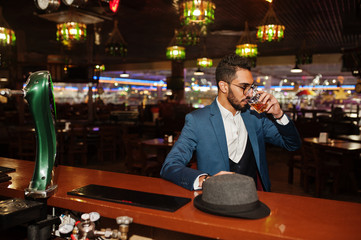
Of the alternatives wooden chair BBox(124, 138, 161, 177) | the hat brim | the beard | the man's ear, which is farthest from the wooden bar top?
wooden chair BBox(124, 138, 161, 177)

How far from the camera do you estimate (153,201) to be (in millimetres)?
1454

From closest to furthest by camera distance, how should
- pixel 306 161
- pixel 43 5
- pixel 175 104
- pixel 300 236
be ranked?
pixel 300 236 < pixel 43 5 < pixel 306 161 < pixel 175 104

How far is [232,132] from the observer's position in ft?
7.22

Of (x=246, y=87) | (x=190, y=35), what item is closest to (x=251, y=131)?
(x=246, y=87)

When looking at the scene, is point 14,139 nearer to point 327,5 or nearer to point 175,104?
point 327,5

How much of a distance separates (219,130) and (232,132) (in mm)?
121

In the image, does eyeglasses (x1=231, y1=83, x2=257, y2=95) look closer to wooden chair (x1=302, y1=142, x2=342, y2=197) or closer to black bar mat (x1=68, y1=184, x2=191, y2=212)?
black bar mat (x1=68, y1=184, x2=191, y2=212)

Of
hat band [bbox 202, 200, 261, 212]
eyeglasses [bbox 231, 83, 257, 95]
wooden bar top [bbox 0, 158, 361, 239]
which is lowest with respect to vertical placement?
wooden bar top [bbox 0, 158, 361, 239]

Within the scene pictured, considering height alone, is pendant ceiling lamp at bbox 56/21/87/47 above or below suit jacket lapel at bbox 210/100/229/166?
above

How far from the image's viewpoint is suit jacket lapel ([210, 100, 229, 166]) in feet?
6.84

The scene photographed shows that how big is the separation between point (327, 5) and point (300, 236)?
22.9ft

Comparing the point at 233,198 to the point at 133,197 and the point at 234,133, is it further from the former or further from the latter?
the point at 234,133

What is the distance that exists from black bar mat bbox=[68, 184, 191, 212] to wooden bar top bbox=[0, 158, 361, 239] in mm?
24

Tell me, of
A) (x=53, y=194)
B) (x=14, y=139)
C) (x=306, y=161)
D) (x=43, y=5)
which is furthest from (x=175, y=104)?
(x=53, y=194)
